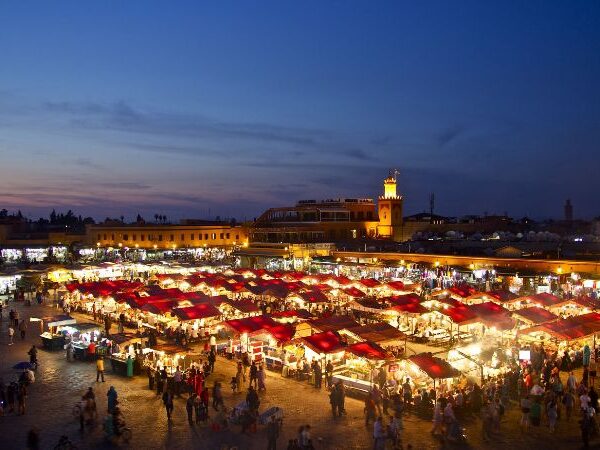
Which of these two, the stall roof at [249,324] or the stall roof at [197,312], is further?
the stall roof at [197,312]

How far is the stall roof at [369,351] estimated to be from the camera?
1418 centimetres

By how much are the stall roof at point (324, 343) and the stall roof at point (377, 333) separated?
0.86 metres

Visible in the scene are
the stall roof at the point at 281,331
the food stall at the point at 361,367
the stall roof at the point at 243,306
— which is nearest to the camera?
the food stall at the point at 361,367

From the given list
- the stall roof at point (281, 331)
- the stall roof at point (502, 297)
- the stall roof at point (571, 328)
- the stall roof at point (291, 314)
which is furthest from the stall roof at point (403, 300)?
the stall roof at point (281, 331)

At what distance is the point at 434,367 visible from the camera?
13.1 metres

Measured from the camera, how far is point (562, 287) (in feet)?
93.3

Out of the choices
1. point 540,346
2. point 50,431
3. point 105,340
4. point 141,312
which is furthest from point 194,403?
point 141,312

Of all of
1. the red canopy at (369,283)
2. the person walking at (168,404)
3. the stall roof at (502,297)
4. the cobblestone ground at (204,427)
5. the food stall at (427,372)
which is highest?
the red canopy at (369,283)

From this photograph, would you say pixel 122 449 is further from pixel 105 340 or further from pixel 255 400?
pixel 105 340

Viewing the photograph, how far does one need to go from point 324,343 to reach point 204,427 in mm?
4257

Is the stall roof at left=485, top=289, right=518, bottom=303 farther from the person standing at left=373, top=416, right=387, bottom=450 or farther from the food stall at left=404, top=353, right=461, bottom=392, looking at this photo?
the person standing at left=373, top=416, right=387, bottom=450

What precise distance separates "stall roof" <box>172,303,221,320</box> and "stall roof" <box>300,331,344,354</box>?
19.8 ft

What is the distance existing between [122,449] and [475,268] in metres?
26.7

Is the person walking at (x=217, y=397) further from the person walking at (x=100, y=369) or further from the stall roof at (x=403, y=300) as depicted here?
the stall roof at (x=403, y=300)
